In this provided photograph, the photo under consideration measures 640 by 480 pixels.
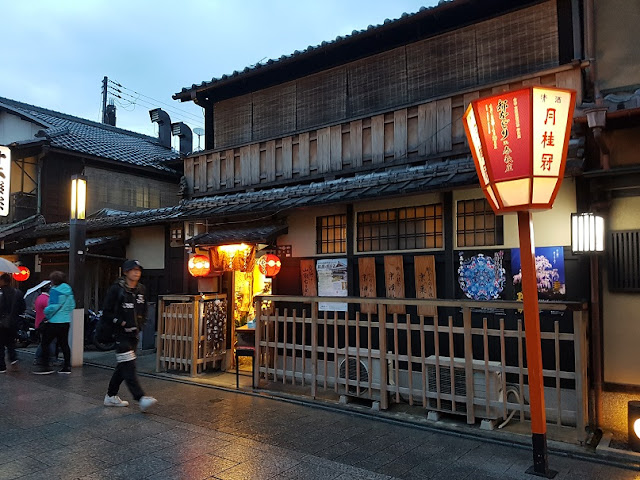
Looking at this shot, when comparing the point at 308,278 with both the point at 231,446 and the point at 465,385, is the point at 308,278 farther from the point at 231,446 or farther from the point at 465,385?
the point at 231,446

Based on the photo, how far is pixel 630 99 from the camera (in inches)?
285

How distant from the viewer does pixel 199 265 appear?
12.0 meters

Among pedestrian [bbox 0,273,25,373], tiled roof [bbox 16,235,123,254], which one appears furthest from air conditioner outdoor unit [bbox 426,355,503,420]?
tiled roof [bbox 16,235,123,254]

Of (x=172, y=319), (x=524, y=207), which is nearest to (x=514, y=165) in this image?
(x=524, y=207)

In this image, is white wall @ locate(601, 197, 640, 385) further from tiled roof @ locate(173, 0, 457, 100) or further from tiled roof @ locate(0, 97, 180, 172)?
tiled roof @ locate(0, 97, 180, 172)

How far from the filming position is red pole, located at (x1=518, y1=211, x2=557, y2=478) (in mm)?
5594

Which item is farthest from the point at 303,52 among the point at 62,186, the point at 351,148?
the point at 62,186

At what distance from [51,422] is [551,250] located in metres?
8.78

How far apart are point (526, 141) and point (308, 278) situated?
682 centimetres

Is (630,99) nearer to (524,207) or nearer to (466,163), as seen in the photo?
(466,163)

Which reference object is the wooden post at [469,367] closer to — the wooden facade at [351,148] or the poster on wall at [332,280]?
the wooden facade at [351,148]

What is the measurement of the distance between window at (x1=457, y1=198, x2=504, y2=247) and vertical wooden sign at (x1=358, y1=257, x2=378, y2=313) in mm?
2007

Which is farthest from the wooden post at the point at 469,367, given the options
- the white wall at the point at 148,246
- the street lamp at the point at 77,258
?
the white wall at the point at 148,246

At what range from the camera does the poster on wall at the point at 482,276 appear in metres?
8.71
